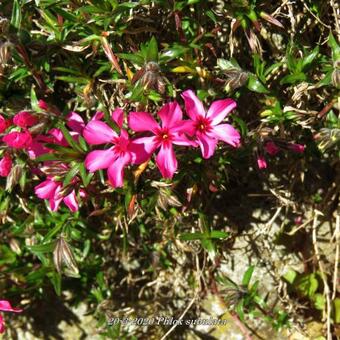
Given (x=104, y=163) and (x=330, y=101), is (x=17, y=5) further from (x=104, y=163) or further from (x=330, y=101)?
(x=330, y=101)

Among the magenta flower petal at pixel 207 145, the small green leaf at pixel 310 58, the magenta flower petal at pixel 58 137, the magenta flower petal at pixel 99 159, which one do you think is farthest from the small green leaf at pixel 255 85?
the magenta flower petal at pixel 58 137

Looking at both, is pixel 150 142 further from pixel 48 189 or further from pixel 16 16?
pixel 16 16

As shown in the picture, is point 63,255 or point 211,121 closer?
point 211,121

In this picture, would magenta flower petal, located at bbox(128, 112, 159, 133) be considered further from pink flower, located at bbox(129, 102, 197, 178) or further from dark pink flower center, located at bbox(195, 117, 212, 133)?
dark pink flower center, located at bbox(195, 117, 212, 133)

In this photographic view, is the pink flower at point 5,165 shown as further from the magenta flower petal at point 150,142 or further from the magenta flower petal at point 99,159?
the magenta flower petal at point 150,142

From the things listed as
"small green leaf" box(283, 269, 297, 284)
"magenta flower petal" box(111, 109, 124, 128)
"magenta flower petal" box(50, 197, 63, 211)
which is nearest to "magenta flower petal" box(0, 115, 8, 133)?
"magenta flower petal" box(50, 197, 63, 211)

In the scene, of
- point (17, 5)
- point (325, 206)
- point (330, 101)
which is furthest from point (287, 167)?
point (17, 5)

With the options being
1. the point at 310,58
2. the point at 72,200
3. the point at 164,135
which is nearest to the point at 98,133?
the point at 164,135
